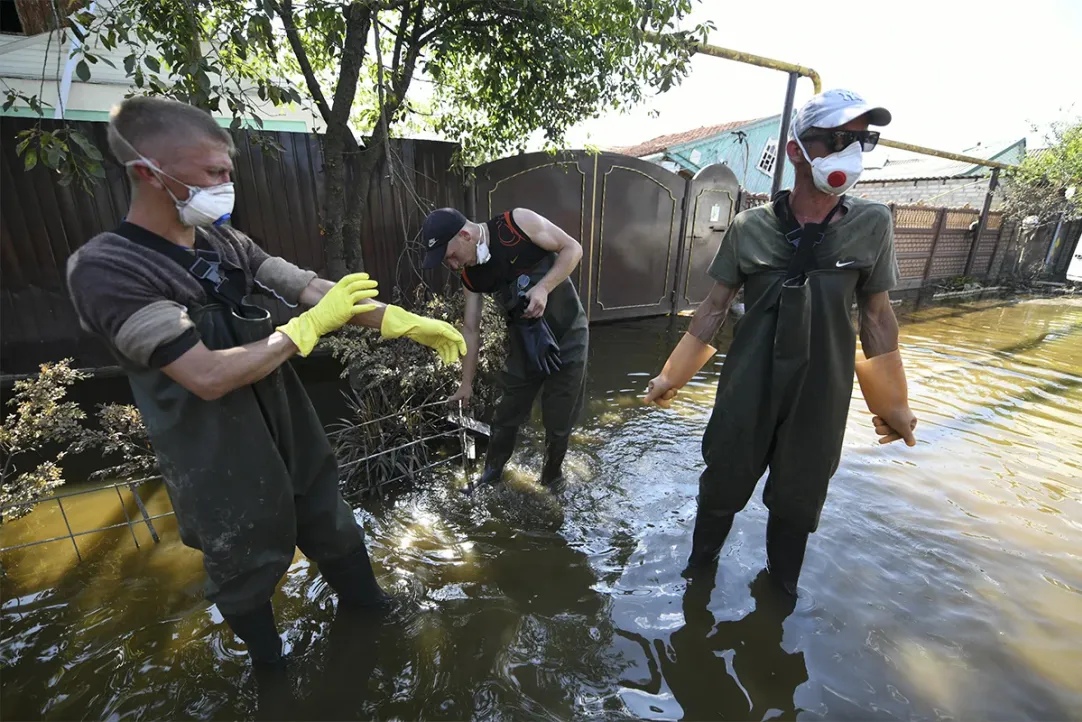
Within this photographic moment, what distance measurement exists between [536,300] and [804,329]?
4.54ft

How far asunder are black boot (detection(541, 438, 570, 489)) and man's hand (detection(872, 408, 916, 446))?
173cm

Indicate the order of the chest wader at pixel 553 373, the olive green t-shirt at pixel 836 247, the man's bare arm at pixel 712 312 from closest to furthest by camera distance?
the olive green t-shirt at pixel 836 247
the man's bare arm at pixel 712 312
the chest wader at pixel 553 373

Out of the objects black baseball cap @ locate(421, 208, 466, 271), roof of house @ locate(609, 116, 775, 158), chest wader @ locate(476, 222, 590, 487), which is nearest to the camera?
black baseball cap @ locate(421, 208, 466, 271)

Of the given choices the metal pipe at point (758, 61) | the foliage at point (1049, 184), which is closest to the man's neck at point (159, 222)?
the metal pipe at point (758, 61)

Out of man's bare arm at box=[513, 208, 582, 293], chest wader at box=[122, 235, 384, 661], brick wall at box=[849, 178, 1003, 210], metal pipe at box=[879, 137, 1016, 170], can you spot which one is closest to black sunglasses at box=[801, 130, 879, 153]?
man's bare arm at box=[513, 208, 582, 293]

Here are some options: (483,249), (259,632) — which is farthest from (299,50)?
(259,632)

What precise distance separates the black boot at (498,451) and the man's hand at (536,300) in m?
0.91

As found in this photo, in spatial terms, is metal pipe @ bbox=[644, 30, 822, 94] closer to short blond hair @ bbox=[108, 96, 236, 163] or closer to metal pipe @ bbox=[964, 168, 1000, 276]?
short blond hair @ bbox=[108, 96, 236, 163]

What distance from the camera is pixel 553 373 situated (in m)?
3.04

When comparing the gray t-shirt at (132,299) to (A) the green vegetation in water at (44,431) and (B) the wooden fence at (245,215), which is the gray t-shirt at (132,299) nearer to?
(A) the green vegetation in water at (44,431)

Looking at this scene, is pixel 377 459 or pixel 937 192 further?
pixel 937 192

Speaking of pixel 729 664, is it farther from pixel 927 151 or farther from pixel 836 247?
pixel 927 151

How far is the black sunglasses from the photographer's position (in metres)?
1.74

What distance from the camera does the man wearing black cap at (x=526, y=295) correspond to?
9.07ft
